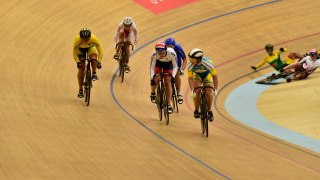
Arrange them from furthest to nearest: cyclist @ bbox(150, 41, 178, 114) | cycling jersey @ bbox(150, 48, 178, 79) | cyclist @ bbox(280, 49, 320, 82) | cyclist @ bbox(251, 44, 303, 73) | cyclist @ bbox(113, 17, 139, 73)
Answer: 1. cyclist @ bbox(251, 44, 303, 73)
2. cyclist @ bbox(280, 49, 320, 82)
3. cyclist @ bbox(113, 17, 139, 73)
4. cycling jersey @ bbox(150, 48, 178, 79)
5. cyclist @ bbox(150, 41, 178, 114)

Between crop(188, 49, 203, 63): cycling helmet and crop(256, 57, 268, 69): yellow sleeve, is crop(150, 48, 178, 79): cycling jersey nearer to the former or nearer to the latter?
crop(188, 49, 203, 63): cycling helmet

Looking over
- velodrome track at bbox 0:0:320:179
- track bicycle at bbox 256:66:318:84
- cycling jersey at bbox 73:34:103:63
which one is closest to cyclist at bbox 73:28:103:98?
cycling jersey at bbox 73:34:103:63

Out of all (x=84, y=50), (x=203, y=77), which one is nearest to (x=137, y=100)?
(x=84, y=50)

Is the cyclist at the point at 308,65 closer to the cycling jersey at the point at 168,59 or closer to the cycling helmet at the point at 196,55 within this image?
the cycling jersey at the point at 168,59

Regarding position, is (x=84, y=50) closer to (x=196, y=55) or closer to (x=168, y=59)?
(x=168, y=59)

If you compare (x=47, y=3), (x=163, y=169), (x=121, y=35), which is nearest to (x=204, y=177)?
(x=163, y=169)

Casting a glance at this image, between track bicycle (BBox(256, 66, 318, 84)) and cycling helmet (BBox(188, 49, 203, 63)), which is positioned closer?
cycling helmet (BBox(188, 49, 203, 63))

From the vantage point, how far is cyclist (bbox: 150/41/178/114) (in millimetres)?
4598

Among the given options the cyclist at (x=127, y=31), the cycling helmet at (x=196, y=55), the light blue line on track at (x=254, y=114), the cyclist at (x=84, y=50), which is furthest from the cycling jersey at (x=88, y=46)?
the light blue line on track at (x=254, y=114)

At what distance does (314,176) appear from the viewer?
3.45 metres

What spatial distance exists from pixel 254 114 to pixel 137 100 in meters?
2.13

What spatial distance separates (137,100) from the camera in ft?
20.1

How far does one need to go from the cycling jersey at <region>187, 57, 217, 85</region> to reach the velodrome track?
765 mm

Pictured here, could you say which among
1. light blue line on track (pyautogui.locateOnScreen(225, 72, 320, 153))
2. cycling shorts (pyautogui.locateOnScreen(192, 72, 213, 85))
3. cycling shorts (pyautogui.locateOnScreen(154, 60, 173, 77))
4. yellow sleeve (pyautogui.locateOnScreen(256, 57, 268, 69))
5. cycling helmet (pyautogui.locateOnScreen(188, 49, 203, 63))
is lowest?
light blue line on track (pyautogui.locateOnScreen(225, 72, 320, 153))
